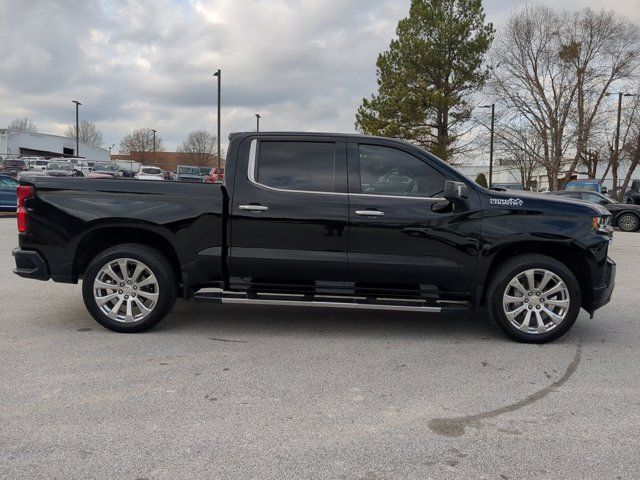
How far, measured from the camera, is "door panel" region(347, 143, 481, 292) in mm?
4871

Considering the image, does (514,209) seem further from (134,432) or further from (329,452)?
(134,432)

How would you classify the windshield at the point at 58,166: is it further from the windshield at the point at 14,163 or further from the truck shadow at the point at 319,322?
the truck shadow at the point at 319,322

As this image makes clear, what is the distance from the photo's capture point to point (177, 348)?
4.71m

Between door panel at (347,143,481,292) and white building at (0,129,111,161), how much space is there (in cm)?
6331

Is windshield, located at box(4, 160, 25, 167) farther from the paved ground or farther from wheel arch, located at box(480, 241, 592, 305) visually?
wheel arch, located at box(480, 241, 592, 305)

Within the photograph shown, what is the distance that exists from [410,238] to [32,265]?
3588 mm

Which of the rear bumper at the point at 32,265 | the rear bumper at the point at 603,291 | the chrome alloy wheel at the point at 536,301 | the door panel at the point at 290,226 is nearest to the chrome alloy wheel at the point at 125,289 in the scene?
the rear bumper at the point at 32,265

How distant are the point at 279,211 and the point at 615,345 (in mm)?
3433

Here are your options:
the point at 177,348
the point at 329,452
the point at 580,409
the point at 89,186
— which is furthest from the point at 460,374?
the point at 89,186

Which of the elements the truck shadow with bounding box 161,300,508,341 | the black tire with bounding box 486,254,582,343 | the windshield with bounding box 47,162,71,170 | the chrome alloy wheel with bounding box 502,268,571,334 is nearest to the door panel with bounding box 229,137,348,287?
the truck shadow with bounding box 161,300,508,341

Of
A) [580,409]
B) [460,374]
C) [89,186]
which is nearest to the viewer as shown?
[580,409]

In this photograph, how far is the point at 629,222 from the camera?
63.6 ft

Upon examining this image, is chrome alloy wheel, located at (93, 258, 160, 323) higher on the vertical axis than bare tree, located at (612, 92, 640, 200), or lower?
lower

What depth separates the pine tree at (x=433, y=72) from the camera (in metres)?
31.2
